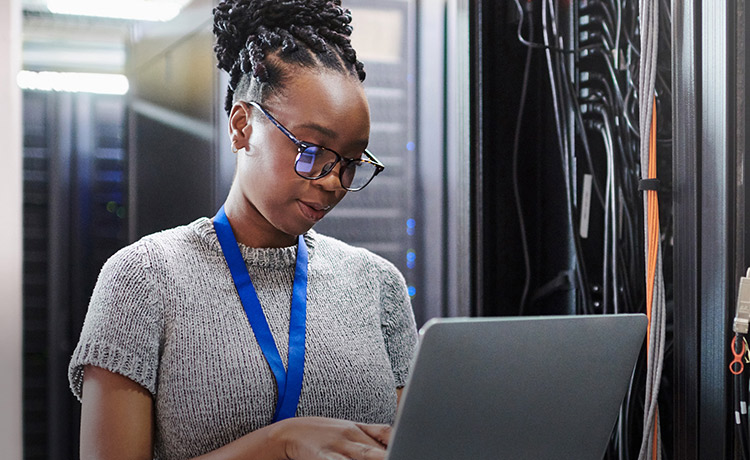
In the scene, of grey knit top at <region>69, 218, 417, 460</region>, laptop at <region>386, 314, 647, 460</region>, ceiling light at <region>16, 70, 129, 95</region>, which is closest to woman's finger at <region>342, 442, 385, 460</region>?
laptop at <region>386, 314, 647, 460</region>

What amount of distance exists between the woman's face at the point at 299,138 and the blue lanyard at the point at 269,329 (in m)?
0.07

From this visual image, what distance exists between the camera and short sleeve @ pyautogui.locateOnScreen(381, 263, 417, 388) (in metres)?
1.25

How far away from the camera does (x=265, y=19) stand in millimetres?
1146

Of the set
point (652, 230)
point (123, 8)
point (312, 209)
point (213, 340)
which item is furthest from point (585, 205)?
point (123, 8)

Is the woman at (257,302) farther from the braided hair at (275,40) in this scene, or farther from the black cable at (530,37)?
the black cable at (530,37)

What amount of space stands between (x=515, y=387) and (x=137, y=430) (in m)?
0.53

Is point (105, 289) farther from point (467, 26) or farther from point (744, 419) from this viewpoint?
point (467, 26)

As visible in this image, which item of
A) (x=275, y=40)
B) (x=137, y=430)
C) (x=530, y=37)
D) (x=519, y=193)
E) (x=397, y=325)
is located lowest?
(x=137, y=430)

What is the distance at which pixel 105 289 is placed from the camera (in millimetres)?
1027

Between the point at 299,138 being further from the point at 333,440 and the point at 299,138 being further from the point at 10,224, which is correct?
the point at 10,224

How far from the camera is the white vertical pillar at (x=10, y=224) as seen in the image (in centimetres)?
163

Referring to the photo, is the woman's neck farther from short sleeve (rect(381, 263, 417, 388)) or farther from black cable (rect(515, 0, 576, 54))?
black cable (rect(515, 0, 576, 54))

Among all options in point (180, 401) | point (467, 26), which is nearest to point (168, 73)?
point (467, 26)

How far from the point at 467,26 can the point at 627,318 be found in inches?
40.4
